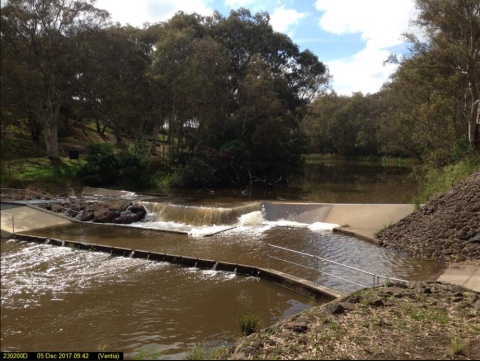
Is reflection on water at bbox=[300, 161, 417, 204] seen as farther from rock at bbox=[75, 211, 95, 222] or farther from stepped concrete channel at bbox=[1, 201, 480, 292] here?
rock at bbox=[75, 211, 95, 222]

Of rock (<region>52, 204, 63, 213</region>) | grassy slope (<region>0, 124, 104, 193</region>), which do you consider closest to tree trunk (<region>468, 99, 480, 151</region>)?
rock (<region>52, 204, 63, 213</region>)

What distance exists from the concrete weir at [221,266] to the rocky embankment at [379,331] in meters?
1.74

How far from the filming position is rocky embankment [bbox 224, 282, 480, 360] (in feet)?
16.2

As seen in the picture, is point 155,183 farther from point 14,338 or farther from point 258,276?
point 14,338

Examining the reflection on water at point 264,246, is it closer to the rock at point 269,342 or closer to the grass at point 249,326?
the grass at point 249,326

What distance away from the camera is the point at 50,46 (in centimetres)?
2545

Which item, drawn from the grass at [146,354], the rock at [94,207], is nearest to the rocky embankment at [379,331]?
the grass at [146,354]

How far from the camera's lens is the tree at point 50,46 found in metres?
23.4

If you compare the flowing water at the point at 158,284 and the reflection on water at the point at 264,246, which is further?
the reflection on water at the point at 264,246

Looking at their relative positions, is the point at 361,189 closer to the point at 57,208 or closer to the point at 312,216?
the point at 312,216

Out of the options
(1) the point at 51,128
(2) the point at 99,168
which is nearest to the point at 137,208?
(2) the point at 99,168

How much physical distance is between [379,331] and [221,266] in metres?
6.18

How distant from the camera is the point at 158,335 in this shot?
6.99 metres

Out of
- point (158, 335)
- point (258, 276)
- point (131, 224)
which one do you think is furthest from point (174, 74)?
point (158, 335)
